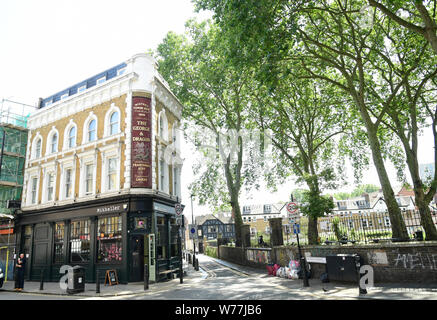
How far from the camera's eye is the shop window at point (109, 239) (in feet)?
49.1

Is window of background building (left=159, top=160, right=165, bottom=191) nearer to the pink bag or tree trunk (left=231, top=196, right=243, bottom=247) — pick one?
the pink bag

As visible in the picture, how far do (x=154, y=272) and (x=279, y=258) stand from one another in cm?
692

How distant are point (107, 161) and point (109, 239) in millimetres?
4635

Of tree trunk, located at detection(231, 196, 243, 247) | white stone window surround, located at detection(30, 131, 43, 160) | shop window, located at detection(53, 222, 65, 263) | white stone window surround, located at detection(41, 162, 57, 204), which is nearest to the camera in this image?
shop window, located at detection(53, 222, 65, 263)

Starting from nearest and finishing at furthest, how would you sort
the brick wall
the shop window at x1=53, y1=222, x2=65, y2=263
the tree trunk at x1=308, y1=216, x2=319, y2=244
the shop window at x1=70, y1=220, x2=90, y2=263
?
the brick wall < the shop window at x1=70, y1=220, x2=90, y2=263 < the tree trunk at x1=308, y1=216, x2=319, y2=244 < the shop window at x1=53, y1=222, x2=65, y2=263

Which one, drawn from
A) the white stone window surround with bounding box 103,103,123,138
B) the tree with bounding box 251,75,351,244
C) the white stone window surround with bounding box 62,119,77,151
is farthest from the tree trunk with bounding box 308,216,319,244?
the white stone window surround with bounding box 62,119,77,151

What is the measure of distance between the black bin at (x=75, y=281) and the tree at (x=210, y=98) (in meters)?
13.9

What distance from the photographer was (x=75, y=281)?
39.9ft

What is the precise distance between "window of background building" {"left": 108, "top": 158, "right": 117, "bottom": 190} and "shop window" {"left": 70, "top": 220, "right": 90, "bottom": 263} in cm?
265

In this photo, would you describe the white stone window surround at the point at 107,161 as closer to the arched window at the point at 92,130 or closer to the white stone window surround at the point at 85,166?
the white stone window surround at the point at 85,166

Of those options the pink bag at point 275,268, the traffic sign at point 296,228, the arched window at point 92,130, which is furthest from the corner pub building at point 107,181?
the traffic sign at point 296,228

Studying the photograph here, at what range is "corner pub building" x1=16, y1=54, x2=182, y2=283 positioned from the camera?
15.0m

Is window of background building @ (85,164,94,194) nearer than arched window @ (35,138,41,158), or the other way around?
window of background building @ (85,164,94,194)
